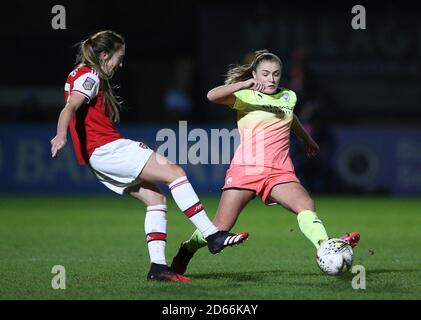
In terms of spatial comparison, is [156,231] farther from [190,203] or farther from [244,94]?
[244,94]

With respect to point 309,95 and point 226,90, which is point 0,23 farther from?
point 226,90

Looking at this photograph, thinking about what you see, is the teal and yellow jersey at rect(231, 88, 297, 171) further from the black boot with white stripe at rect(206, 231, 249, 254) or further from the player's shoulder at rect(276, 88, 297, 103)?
the black boot with white stripe at rect(206, 231, 249, 254)

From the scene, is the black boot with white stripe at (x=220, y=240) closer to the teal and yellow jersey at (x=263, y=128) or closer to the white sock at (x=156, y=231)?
the white sock at (x=156, y=231)

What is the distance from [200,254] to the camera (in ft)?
32.4

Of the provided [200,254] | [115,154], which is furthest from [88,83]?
[200,254]

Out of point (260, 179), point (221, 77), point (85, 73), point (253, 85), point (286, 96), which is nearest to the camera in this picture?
point (85, 73)

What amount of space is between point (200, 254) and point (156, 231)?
7.52 ft

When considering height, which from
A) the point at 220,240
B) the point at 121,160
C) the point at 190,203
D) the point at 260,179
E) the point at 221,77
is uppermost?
the point at 221,77

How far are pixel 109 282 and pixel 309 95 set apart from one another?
11.2 meters

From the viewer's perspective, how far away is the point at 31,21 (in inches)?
894

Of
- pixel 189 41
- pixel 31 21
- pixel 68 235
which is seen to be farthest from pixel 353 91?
pixel 68 235

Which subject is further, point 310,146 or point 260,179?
point 310,146

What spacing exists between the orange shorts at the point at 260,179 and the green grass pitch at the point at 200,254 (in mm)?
709

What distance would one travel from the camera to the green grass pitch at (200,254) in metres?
7.07
